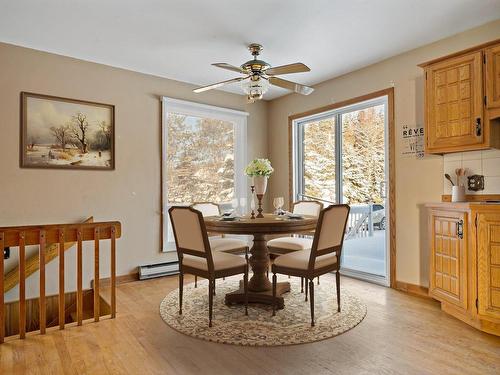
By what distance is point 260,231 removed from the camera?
8.55 ft

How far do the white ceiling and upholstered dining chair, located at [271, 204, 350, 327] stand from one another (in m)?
1.65

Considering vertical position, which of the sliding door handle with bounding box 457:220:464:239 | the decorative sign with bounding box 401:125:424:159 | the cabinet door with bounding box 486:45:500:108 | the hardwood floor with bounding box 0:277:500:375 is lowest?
the hardwood floor with bounding box 0:277:500:375

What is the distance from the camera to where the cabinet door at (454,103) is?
2.71 m

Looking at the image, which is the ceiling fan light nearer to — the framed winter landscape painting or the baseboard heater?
the framed winter landscape painting

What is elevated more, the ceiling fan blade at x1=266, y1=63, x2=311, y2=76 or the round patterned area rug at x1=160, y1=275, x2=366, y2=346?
the ceiling fan blade at x1=266, y1=63, x2=311, y2=76

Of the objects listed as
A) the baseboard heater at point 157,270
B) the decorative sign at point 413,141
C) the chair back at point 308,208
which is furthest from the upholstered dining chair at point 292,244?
the baseboard heater at point 157,270

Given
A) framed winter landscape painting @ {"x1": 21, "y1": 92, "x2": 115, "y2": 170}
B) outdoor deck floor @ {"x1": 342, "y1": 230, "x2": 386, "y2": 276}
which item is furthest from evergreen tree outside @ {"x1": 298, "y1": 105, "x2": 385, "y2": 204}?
framed winter landscape painting @ {"x1": 21, "y1": 92, "x2": 115, "y2": 170}

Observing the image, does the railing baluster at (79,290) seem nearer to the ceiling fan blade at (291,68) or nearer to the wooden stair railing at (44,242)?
the wooden stair railing at (44,242)

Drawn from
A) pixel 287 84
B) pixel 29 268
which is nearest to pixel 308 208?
pixel 287 84

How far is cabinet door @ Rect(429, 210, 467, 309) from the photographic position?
2598mm

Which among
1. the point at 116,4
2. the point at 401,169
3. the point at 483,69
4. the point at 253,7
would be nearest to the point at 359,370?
the point at 401,169

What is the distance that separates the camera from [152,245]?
13.6 ft

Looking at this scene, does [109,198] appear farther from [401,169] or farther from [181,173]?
[401,169]

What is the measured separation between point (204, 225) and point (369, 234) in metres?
2.69
